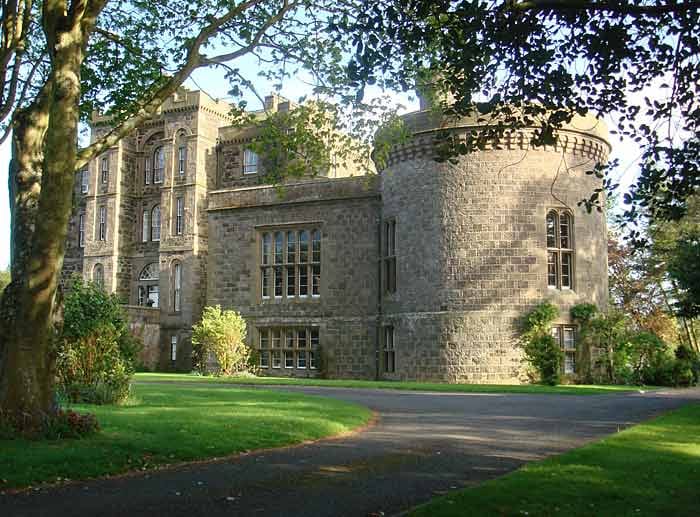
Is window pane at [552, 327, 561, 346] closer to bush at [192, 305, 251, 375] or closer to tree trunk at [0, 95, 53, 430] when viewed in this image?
bush at [192, 305, 251, 375]

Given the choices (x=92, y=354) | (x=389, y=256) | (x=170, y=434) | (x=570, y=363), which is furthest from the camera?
(x=389, y=256)

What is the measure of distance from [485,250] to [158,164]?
24052mm

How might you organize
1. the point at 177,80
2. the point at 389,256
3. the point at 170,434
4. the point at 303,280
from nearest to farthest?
the point at 170,434
the point at 177,80
the point at 389,256
the point at 303,280

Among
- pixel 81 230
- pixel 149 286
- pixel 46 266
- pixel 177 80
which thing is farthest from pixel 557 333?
pixel 81 230

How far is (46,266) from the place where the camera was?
8.93m

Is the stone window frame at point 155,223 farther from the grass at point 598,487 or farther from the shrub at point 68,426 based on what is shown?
the grass at point 598,487

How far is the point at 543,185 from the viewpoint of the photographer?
24656mm

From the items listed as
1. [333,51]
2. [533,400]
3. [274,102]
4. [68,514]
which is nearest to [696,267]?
[533,400]

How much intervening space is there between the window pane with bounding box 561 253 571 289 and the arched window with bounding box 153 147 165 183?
81.2ft

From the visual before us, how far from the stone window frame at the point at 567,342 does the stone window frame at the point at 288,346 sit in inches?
368

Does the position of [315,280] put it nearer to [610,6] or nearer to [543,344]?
[543,344]

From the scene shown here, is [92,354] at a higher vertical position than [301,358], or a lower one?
higher

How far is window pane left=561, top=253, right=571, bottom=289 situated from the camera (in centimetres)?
2505

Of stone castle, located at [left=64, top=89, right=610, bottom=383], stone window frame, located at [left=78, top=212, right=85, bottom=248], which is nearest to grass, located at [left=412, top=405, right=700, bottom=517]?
stone castle, located at [left=64, top=89, right=610, bottom=383]
